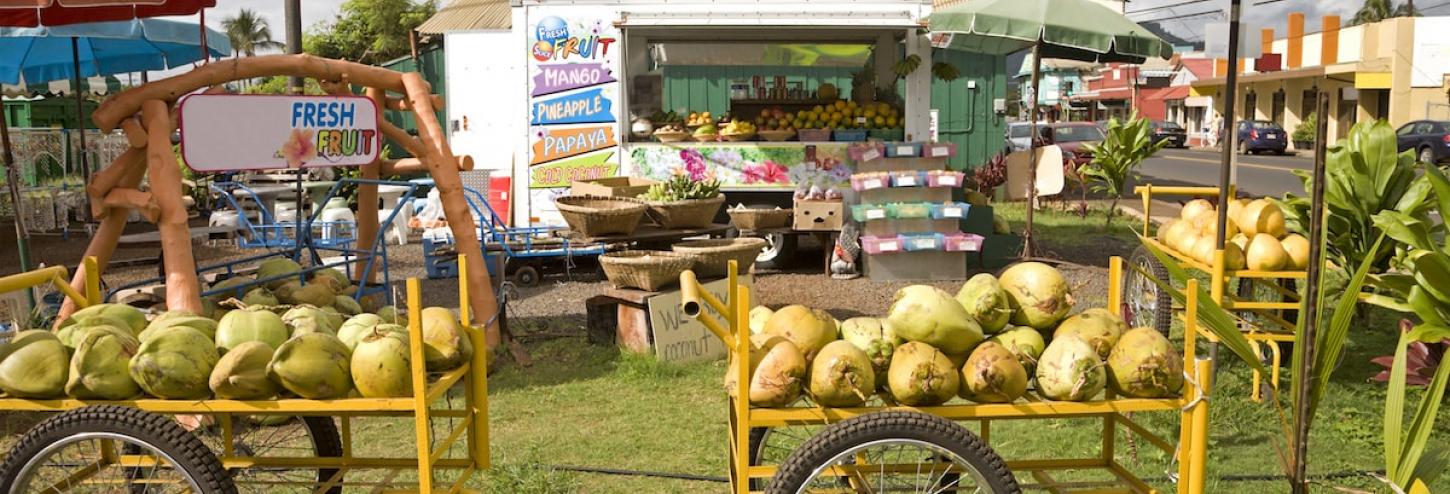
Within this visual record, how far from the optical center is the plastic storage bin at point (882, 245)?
33.5 feet

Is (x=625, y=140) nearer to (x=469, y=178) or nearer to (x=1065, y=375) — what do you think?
(x=469, y=178)

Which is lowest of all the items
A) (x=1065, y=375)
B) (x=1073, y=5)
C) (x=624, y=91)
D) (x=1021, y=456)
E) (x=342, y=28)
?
(x=1021, y=456)

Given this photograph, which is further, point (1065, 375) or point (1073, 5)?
point (1073, 5)

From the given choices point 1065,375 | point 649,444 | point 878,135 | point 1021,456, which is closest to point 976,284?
point 1065,375

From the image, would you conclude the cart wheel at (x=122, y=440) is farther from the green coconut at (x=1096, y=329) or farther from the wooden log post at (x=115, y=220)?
the wooden log post at (x=115, y=220)

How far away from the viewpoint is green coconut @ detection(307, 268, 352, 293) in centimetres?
679

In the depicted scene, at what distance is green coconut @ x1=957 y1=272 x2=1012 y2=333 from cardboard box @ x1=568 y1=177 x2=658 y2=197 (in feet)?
21.9

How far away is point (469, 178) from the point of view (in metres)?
14.8

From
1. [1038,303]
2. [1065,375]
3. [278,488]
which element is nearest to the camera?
[1065,375]

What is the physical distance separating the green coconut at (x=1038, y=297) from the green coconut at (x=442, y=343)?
5.61ft

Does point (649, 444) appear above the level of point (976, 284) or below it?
below

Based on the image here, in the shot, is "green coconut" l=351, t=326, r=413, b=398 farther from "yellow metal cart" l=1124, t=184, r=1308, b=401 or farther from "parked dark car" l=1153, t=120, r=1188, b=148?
"parked dark car" l=1153, t=120, r=1188, b=148

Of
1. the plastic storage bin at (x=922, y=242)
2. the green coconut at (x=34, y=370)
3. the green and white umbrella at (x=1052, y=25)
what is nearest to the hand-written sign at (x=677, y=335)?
the plastic storage bin at (x=922, y=242)

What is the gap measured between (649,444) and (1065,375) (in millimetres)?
2638
